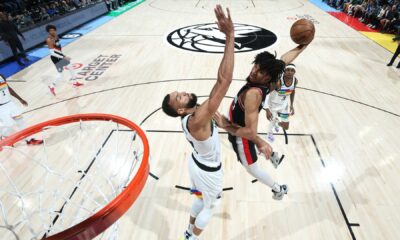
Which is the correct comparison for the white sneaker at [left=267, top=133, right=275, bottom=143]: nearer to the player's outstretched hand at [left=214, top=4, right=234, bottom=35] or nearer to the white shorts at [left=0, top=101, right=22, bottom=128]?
the player's outstretched hand at [left=214, top=4, right=234, bottom=35]

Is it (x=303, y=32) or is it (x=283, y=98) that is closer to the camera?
(x=303, y=32)

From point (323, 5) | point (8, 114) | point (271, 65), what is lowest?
point (323, 5)

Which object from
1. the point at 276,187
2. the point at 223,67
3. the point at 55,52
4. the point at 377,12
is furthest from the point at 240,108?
the point at 377,12

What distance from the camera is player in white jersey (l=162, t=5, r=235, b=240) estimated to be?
5.63 feet

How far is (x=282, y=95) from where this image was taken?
4.09 meters

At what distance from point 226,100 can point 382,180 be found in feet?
10.6

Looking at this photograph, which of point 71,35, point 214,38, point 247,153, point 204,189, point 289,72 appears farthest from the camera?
point 71,35

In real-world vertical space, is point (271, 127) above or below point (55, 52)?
below

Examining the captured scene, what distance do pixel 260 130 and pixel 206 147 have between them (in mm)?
2868

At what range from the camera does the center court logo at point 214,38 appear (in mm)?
8977

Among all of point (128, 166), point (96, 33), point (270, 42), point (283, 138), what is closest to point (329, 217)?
point (283, 138)

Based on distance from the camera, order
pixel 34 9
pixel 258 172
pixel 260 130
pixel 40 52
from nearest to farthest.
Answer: pixel 258 172, pixel 260 130, pixel 40 52, pixel 34 9

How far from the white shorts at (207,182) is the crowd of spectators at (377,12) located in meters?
11.2

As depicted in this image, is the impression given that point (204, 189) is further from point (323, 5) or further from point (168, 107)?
point (323, 5)
